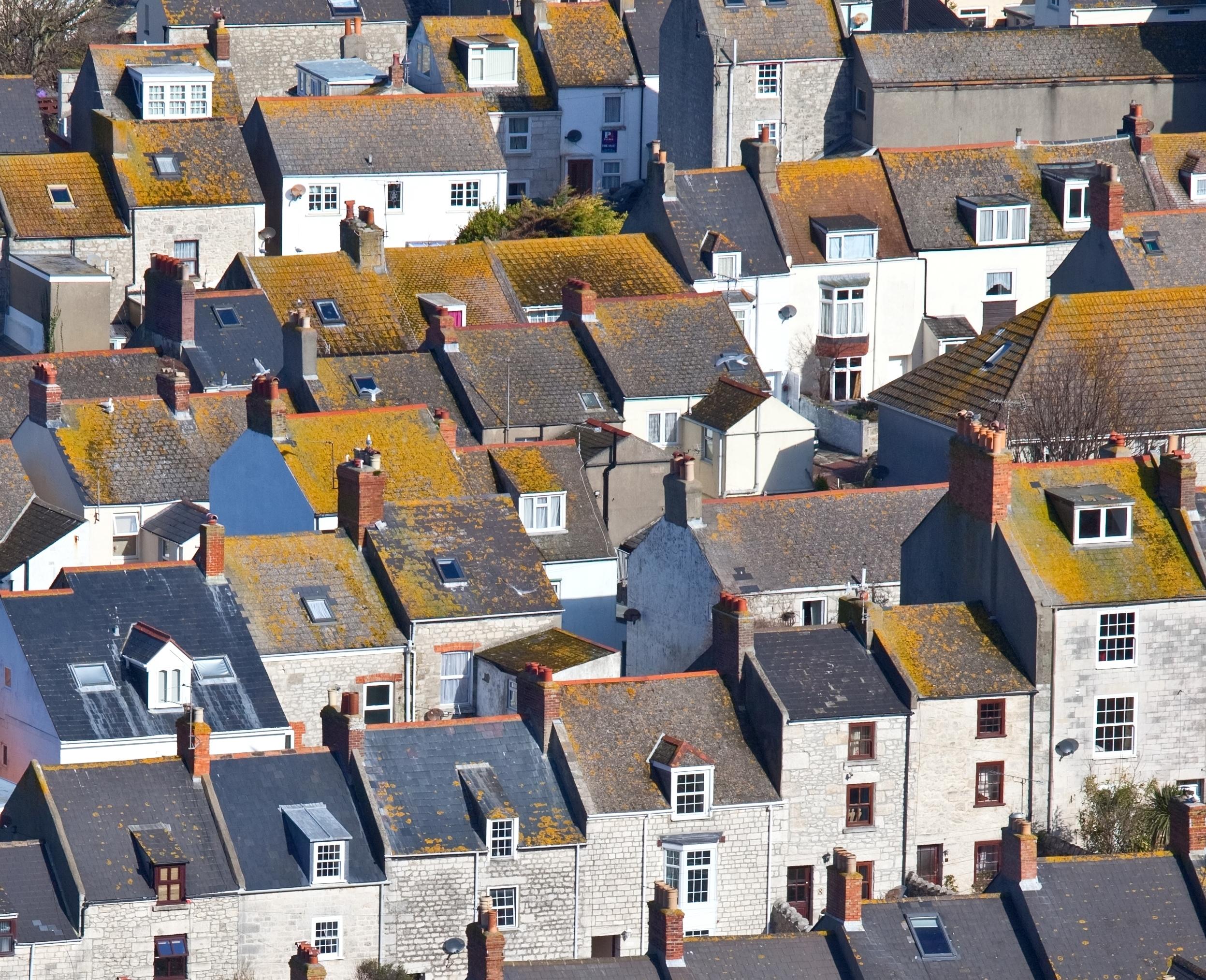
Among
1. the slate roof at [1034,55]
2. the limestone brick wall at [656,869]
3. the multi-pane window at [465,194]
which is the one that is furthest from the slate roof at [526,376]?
the limestone brick wall at [656,869]

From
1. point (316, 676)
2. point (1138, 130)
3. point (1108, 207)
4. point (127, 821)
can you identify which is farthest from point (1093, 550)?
point (1138, 130)

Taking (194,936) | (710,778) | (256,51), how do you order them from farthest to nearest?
(256,51), (710,778), (194,936)

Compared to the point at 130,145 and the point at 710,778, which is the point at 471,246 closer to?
the point at 130,145

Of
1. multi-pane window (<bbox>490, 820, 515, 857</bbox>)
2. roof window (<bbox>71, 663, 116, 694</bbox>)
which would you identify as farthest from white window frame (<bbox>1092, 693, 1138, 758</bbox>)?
roof window (<bbox>71, 663, 116, 694</bbox>)

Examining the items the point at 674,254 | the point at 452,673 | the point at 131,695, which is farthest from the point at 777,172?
the point at 131,695

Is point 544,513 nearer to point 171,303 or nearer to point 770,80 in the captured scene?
point 171,303

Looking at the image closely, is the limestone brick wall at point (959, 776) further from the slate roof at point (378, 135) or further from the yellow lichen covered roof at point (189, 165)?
the slate roof at point (378, 135)

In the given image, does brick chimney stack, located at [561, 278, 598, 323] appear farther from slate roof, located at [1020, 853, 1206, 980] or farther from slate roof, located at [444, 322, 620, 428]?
slate roof, located at [1020, 853, 1206, 980]
